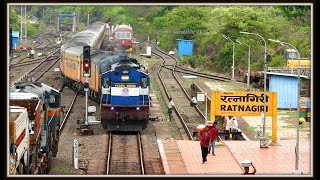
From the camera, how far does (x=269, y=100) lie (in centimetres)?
2852

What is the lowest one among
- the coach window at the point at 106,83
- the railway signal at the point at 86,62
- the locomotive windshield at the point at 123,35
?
the coach window at the point at 106,83

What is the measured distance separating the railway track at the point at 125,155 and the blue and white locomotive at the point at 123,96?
0.75m

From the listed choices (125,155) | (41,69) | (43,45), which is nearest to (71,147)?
(125,155)

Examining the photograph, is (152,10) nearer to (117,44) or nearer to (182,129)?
(117,44)

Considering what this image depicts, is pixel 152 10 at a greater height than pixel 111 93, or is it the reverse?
pixel 152 10

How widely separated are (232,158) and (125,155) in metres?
4.04

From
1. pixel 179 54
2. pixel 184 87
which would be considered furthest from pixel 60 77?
pixel 179 54

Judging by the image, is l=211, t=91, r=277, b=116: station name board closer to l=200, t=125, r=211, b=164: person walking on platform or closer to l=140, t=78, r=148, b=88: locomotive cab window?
l=140, t=78, r=148, b=88: locomotive cab window

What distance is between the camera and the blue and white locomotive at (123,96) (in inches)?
1219

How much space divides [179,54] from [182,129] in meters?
32.1

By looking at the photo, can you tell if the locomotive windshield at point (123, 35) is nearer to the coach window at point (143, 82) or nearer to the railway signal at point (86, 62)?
the coach window at point (143, 82)

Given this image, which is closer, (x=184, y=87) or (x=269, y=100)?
(x=269, y=100)

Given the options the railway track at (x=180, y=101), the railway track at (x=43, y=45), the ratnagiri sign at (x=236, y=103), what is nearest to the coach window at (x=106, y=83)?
the railway track at (x=180, y=101)
